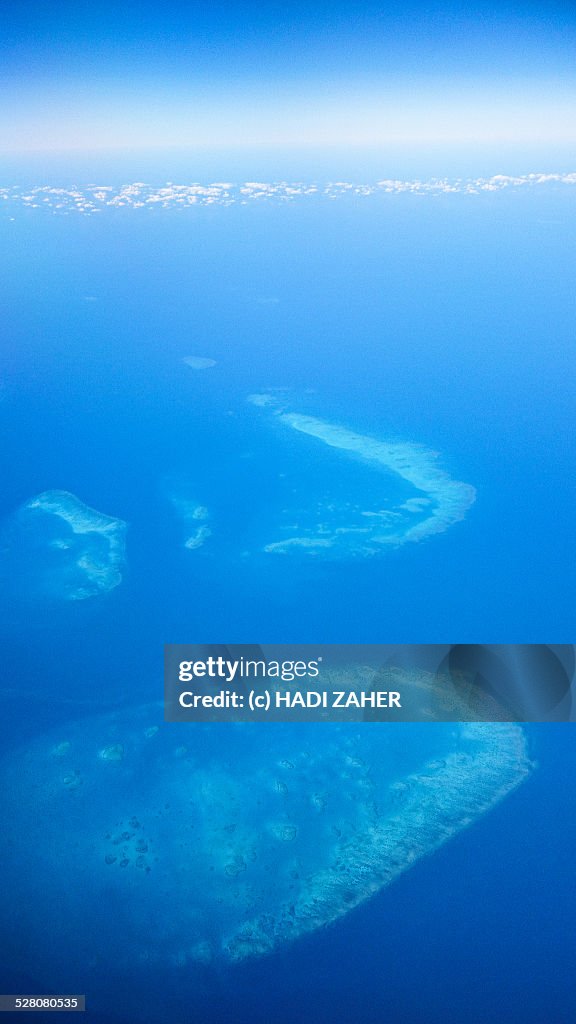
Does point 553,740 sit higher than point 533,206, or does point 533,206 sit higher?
point 533,206

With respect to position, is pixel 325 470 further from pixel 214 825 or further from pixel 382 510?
pixel 214 825

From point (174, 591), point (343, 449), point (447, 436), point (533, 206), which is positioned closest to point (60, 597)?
point (174, 591)

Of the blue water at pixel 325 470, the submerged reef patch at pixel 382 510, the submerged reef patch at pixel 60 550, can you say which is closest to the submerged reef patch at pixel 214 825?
the blue water at pixel 325 470

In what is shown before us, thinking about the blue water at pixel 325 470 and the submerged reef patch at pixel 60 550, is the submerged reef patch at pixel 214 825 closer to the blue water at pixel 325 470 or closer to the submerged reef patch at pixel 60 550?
the blue water at pixel 325 470

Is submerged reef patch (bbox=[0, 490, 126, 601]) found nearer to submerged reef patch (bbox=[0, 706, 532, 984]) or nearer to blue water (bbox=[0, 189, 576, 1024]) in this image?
blue water (bbox=[0, 189, 576, 1024])

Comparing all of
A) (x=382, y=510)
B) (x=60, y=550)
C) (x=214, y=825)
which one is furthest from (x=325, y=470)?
(x=214, y=825)

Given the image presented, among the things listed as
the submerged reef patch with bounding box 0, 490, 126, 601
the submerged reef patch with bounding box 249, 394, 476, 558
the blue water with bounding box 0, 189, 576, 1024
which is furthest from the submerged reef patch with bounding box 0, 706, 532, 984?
the submerged reef patch with bounding box 249, 394, 476, 558

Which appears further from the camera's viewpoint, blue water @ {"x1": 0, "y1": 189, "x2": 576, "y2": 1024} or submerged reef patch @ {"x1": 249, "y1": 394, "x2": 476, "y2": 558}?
submerged reef patch @ {"x1": 249, "y1": 394, "x2": 476, "y2": 558}

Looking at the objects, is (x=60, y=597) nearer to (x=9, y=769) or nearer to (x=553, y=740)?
(x=9, y=769)
